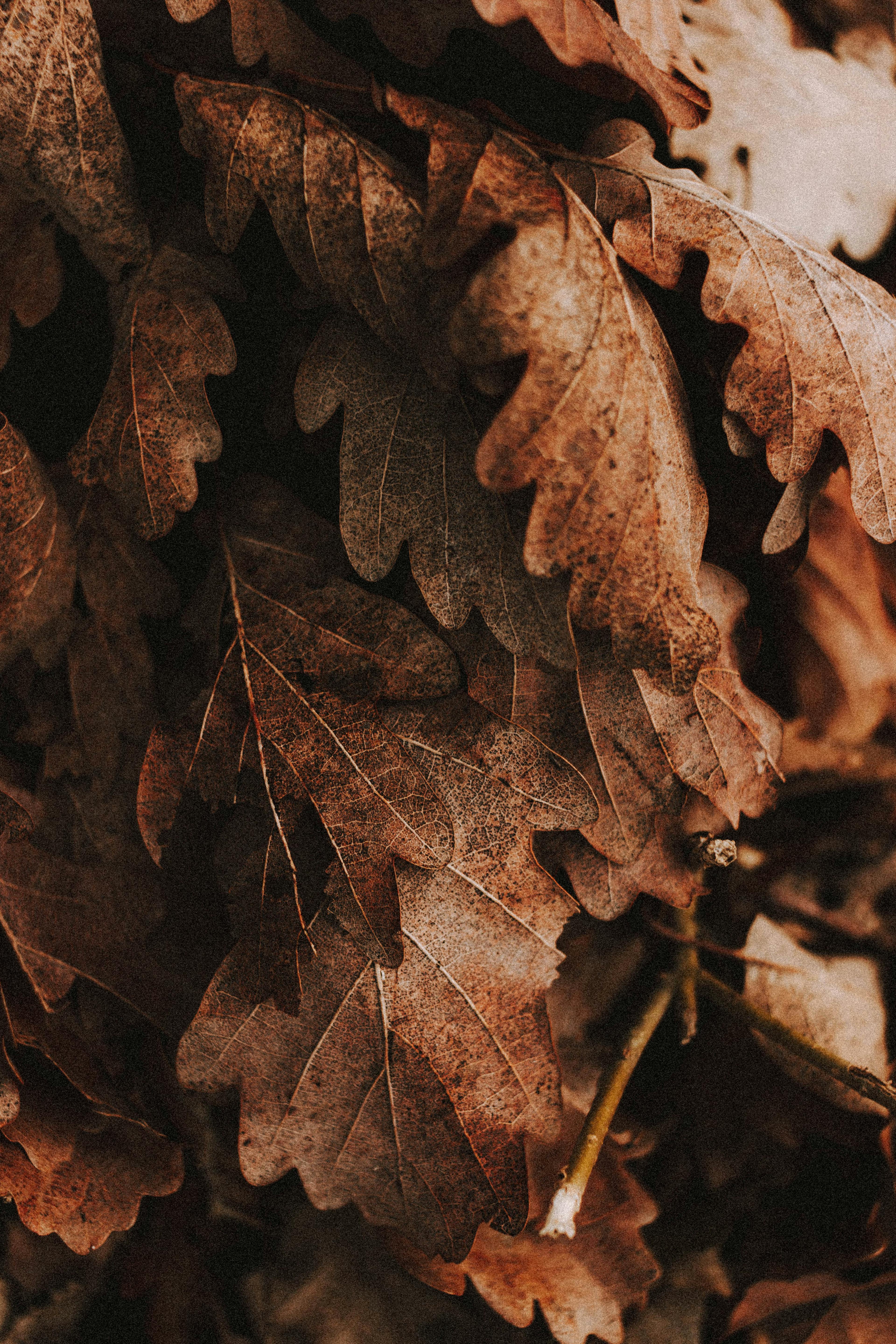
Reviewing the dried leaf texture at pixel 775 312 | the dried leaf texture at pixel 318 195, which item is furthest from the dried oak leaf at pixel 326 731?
the dried leaf texture at pixel 775 312

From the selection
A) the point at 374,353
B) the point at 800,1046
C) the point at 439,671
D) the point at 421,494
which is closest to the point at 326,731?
the point at 439,671

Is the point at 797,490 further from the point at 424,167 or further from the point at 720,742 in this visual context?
the point at 424,167

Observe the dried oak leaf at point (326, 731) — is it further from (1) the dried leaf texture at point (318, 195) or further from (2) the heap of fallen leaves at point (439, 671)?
(1) the dried leaf texture at point (318, 195)

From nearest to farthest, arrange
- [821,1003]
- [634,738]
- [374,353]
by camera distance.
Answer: [374,353], [634,738], [821,1003]

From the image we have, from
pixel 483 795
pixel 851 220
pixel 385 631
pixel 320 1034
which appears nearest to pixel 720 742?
pixel 483 795

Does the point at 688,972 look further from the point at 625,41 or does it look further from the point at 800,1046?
the point at 625,41

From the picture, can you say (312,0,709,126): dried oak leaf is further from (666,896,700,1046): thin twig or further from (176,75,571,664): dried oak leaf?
(666,896,700,1046): thin twig

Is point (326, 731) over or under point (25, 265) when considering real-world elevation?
under
